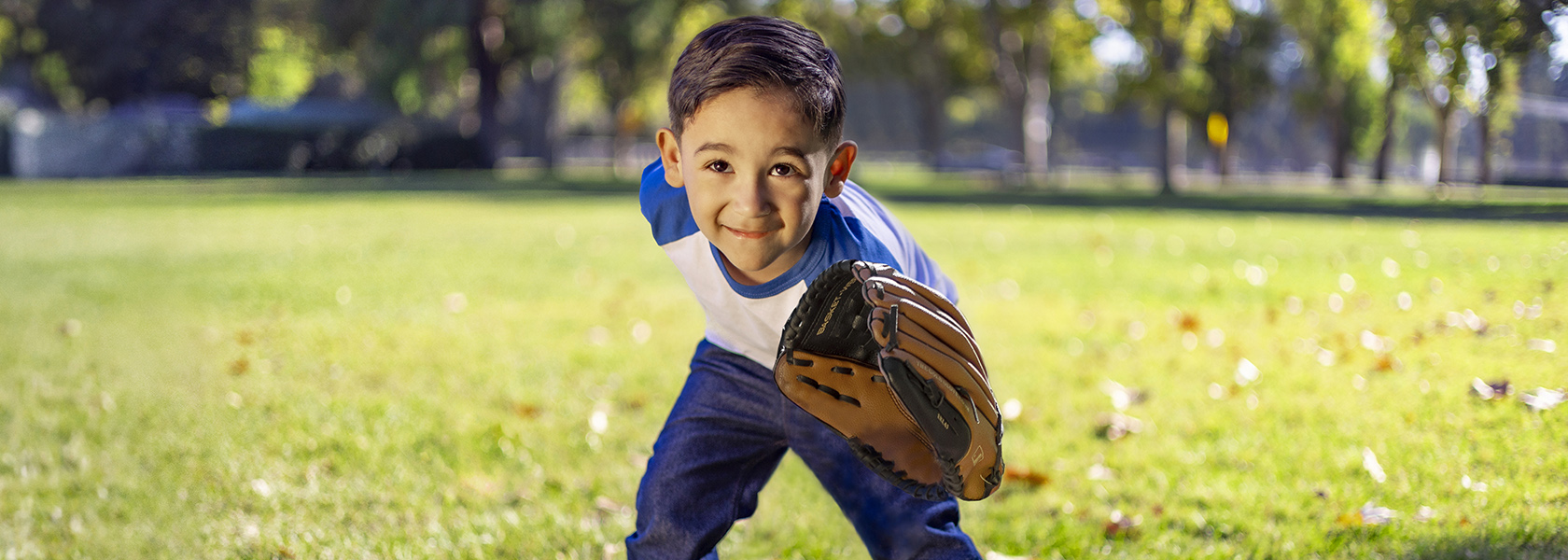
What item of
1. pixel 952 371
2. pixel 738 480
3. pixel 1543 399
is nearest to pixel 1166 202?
pixel 1543 399

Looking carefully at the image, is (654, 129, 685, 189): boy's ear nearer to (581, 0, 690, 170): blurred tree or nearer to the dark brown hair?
the dark brown hair

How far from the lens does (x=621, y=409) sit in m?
4.77

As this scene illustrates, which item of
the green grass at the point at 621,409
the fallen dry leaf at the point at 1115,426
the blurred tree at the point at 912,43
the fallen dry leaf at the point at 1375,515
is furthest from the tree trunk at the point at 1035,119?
the fallen dry leaf at the point at 1375,515

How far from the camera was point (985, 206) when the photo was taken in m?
19.6

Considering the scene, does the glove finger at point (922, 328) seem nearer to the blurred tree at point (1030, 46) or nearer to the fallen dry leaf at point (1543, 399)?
the fallen dry leaf at point (1543, 399)

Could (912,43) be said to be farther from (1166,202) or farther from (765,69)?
(765,69)

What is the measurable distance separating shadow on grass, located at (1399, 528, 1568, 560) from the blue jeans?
1411 mm

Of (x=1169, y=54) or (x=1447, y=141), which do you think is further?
(x=1169, y=54)

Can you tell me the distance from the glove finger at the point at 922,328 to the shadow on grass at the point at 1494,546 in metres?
1.71

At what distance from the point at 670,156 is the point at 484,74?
1285 inches

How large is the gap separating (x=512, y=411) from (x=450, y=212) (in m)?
12.3

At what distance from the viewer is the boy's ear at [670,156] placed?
2.12 m

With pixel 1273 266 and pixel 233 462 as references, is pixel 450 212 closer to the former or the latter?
pixel 1273 266

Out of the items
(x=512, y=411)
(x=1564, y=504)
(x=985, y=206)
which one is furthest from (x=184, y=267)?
(x=985, y=206)
